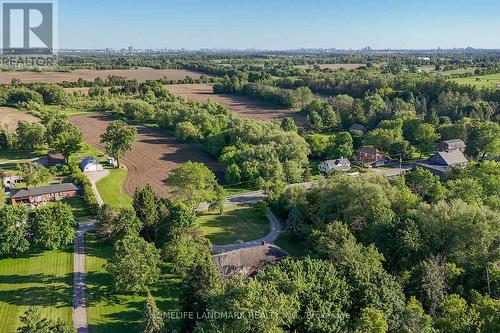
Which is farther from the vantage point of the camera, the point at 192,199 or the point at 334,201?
the point at 192,199

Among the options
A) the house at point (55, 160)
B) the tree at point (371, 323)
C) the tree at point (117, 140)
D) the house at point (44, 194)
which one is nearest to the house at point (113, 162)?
the tree at point (117, 140)

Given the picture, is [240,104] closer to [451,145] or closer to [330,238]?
[451,145]

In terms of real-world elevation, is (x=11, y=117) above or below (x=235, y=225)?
above

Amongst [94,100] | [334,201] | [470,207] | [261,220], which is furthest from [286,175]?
[94,100]

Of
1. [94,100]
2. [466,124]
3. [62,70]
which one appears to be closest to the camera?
[466,124]

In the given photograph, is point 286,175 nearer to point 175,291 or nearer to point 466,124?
point 175,291

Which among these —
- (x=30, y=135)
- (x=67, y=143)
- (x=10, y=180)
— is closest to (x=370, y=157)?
(x=67, y=143)

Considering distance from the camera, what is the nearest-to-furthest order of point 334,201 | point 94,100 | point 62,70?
point 334,201, point 94,100, point 62,70
